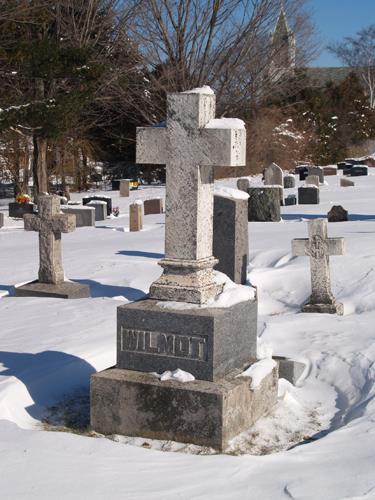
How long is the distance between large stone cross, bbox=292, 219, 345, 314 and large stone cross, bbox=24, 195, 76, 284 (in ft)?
9.21

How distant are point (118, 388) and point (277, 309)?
3.99m

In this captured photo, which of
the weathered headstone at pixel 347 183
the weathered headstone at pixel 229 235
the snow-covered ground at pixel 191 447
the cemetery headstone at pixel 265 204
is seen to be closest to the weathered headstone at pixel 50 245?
the snow-covered ground at pixel 191 447

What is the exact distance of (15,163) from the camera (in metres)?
27.8

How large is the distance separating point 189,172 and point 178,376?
51.4 inches

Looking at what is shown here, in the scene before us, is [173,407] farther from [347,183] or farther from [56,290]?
[347,183]

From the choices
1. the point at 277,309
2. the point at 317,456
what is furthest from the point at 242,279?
the point at 317,456

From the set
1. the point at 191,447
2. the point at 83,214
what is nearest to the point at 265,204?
the point at 83,214

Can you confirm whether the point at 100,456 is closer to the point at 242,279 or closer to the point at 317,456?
the point at 317,456

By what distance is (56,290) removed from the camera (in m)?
8.90

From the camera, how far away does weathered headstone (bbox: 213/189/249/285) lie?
8.94 metres

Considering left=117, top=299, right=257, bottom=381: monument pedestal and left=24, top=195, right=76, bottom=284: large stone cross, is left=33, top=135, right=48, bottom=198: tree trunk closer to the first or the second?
left=24, top=195, right=76, bottom=284: large stone cross

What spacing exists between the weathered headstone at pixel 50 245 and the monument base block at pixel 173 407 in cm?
412

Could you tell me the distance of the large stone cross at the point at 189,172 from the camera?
4844mm

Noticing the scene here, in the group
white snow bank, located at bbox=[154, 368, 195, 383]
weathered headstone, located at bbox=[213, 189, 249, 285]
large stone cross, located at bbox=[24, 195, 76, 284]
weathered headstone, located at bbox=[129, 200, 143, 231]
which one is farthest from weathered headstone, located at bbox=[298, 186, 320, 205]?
white snow bank, located at bbox=[154, 368, 195, 383]
